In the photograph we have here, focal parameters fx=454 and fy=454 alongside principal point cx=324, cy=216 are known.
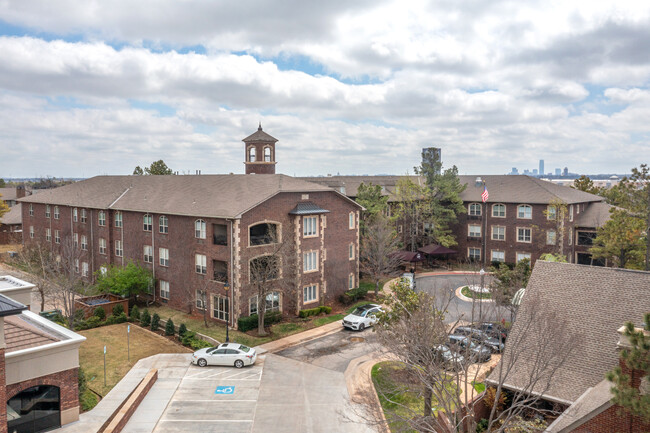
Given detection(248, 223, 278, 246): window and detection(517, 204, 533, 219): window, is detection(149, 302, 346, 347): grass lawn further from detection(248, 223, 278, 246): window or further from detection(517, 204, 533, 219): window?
detection(517, 204, 533, 219): window

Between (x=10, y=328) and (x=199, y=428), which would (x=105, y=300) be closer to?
(x=10, y=328)

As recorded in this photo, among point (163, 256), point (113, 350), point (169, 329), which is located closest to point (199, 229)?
point (163, 256)

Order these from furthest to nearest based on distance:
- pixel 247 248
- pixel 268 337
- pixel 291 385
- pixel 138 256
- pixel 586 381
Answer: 1. pixel 138 256
2. pixel 247 248
3. pixel 268 337
4. pixel 291 385
5. pixel 586 381

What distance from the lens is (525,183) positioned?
2169 inches

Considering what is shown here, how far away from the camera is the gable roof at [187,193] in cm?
3381

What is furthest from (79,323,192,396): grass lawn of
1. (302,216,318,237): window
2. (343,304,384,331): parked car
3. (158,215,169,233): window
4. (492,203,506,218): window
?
(492,203,506,218): window

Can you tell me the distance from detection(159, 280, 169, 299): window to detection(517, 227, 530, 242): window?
3866cm

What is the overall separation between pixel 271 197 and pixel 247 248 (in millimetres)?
4290

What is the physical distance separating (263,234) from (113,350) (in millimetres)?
12732

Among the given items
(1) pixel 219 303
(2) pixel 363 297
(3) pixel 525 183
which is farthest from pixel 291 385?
(3) pixel 525 183

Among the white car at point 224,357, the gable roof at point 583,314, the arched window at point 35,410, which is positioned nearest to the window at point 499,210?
the gable roof at point 583,314

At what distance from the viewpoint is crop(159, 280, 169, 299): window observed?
121 feet

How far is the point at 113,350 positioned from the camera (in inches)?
1073

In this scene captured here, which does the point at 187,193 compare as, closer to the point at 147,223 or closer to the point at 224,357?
the point at 147,223
